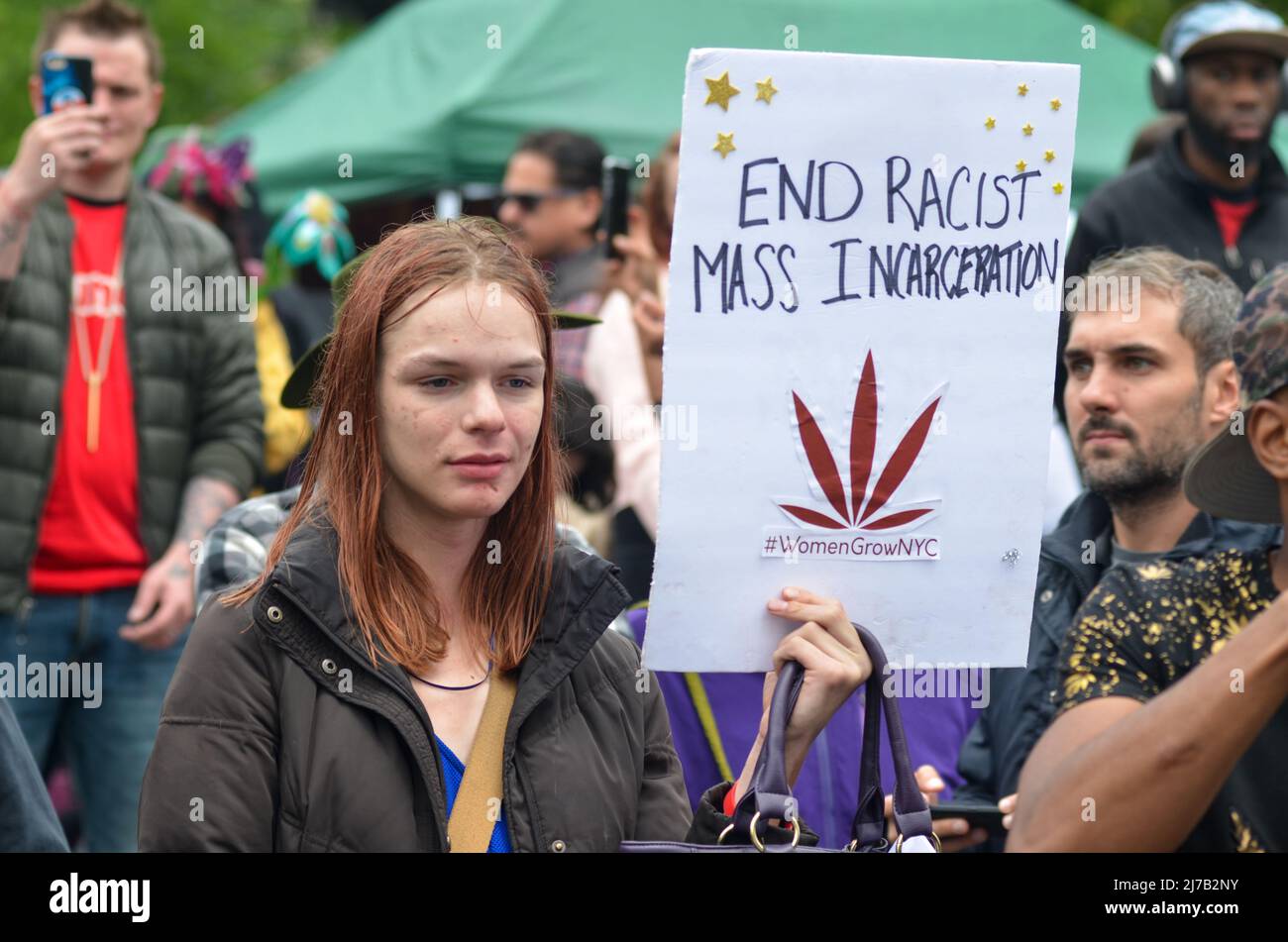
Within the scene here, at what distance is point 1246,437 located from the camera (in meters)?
2.81

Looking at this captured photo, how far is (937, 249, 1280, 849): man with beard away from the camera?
3.93 metres

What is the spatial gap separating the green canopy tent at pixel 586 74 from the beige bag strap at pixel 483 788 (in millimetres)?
8315

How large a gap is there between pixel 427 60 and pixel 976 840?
9.76m

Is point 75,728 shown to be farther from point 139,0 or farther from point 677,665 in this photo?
point 139,0

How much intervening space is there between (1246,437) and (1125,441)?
1.20m

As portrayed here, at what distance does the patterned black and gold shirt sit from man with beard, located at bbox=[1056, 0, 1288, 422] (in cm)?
277

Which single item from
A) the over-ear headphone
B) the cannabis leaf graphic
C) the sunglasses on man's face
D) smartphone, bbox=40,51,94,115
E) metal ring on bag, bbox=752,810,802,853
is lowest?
metal ring on bag, bbox=752,810,802,853

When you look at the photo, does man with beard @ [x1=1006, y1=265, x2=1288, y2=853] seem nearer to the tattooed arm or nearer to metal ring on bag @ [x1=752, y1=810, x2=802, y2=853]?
metal ring on bag @ [x1=752, y1=810, x2=802, y2=853]

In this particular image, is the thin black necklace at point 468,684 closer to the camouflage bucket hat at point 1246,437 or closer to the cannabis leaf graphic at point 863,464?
the cannabis leaf graphic at point 863,464

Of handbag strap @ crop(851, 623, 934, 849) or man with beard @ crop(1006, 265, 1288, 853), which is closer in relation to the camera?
man with beard @ crop(1006, 265, 1288, 853)

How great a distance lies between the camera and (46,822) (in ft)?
8.29

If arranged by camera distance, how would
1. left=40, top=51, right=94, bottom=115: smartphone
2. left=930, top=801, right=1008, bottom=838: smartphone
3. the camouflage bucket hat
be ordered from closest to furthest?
the camouflage bucket hat < left=930, top=801, right=1008, bottom=838: smartphone < left=40, top=51, right=94, bottom=115: smartphone

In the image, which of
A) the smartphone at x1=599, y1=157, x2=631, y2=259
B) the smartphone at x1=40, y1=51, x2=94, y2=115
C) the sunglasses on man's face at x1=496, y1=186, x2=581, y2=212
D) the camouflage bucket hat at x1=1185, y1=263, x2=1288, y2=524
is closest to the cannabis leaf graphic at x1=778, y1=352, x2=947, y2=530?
the camouflage bucket hat at x1=1185, y1=263, x2=1288, y2=524

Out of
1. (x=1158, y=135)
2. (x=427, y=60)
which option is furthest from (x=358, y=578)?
(x=427, y=60)
